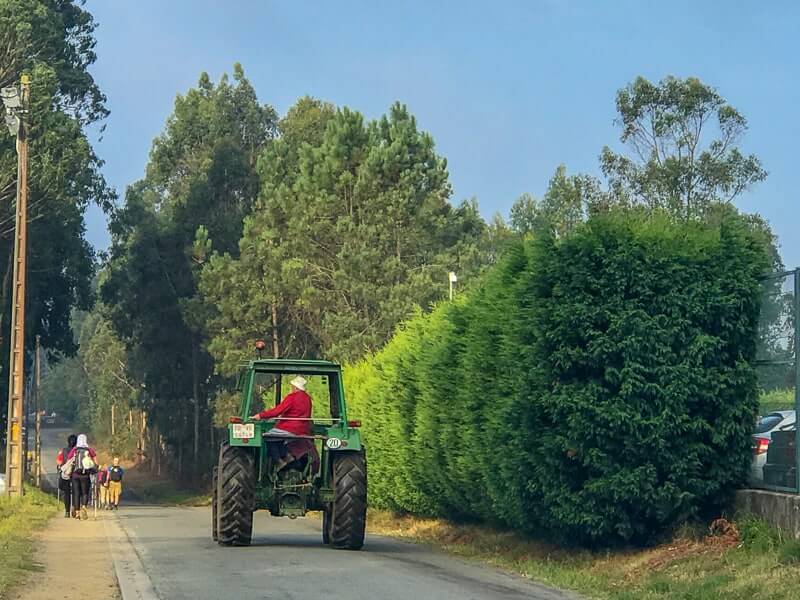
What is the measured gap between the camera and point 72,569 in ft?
52.7

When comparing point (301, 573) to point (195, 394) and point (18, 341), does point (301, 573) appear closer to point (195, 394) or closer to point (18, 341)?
point (18, 341)

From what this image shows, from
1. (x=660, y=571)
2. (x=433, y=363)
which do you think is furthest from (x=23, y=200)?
(x=660, y=571)

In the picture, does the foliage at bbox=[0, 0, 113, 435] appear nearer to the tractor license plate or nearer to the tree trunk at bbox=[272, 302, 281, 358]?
the tree trunk at bbox=[272, 302, 281, 358]

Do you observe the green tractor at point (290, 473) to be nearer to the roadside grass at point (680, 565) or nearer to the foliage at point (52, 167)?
the roadside grass at point (680, 565)

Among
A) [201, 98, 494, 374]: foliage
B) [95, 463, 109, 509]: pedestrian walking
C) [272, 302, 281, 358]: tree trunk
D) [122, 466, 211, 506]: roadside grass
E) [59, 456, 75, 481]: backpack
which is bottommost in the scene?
[122, 466, 211, 506]: roadside grass

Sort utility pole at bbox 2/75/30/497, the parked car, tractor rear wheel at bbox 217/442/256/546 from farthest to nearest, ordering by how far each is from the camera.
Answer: utility pole at bbox 2/75/30/497, tractor rear wheel at bbox 217/442/256/546, the parked car

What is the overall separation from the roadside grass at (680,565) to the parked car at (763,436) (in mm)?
733

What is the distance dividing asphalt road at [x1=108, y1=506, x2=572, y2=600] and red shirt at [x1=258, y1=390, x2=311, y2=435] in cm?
171

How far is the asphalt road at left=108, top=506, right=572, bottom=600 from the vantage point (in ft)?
41.7

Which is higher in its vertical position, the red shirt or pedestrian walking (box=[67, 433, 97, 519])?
the red shirt

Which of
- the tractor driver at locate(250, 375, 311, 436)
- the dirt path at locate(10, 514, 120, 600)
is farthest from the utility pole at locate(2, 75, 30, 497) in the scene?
the tractor driver at locate(250, 375, 311, 436)

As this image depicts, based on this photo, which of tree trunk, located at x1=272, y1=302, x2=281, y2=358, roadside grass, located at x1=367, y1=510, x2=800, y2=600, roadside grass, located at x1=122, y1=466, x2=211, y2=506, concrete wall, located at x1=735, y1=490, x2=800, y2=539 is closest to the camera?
roadside grass, located at x1=367, y1=510, x2=800, y2=600

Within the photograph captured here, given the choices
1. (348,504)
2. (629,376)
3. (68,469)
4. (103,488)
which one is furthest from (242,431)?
(103,488)

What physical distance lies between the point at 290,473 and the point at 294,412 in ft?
3.13
